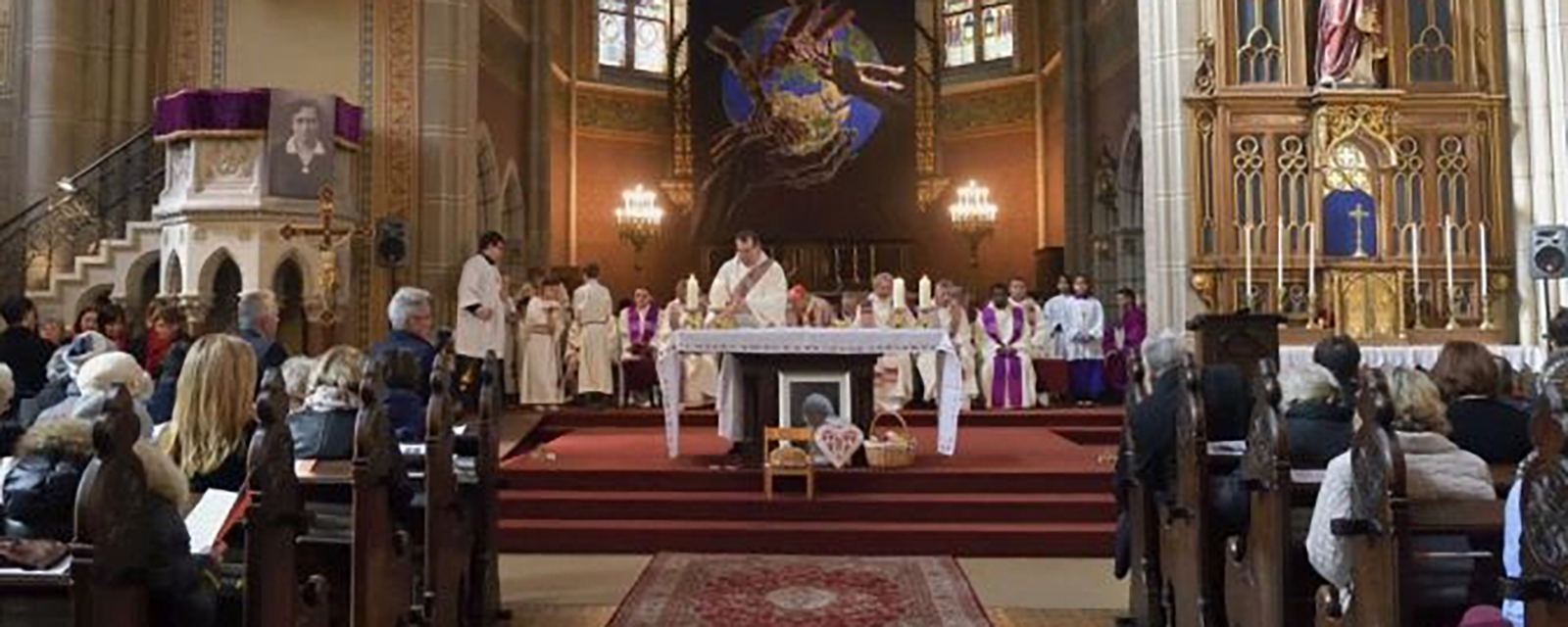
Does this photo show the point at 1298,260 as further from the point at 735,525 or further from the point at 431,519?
the point at 431,519

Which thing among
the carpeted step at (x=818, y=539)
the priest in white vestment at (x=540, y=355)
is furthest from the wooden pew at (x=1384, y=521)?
the priest in white vestment at (x=540, y=355)

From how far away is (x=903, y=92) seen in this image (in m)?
23.4

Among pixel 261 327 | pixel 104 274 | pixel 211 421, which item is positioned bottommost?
pixel 211 421

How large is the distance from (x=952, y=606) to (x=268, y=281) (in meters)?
8.28

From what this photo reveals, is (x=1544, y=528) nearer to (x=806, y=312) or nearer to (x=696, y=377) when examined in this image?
(x=806, y=312)

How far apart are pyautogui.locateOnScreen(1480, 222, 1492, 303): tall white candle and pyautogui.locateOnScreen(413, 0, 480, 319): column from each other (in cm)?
1045

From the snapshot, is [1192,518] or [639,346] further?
[639,346]

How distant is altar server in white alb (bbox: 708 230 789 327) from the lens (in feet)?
33.5

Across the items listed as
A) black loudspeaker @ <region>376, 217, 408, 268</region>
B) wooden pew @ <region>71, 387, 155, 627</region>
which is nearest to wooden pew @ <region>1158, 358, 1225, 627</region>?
wooden pew @ <region>71, 387, 155, 627</region>

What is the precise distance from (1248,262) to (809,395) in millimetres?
5198

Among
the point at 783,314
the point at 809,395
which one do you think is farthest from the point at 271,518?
the point at 783,314

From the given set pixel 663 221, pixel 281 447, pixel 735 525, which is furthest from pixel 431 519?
pixel 663 221

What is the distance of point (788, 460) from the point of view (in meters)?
8.94

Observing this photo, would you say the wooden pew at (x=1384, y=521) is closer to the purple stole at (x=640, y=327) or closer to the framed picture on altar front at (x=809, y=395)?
the framed picture on altar front at (x=809, y=395)
